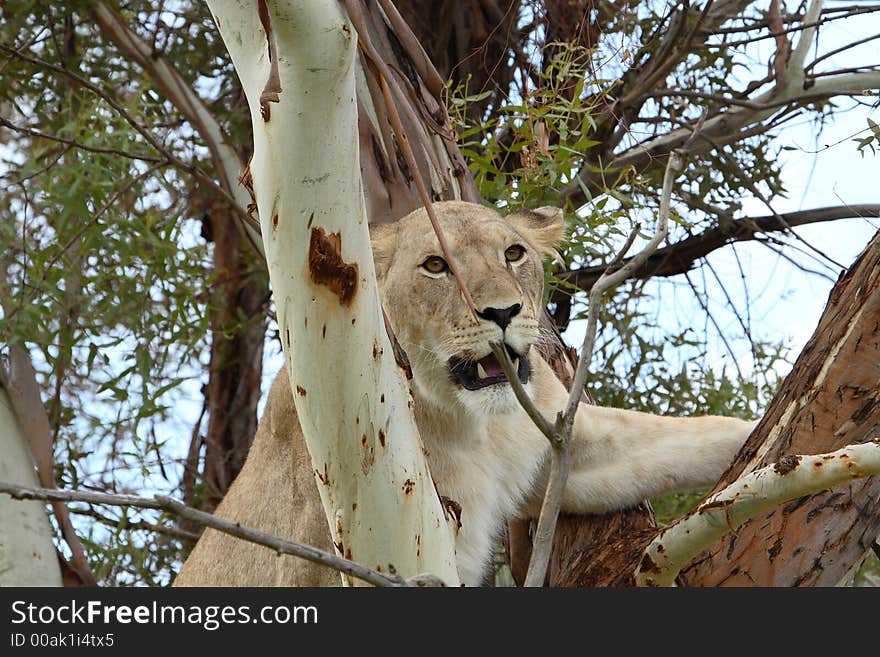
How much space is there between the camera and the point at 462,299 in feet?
9.42

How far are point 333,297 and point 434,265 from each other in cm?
99

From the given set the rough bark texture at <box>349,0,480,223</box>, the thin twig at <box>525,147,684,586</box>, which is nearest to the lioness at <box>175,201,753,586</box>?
the rough bark texture at <box>349,0,480,223</box>

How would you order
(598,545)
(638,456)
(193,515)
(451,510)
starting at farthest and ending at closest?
(638,456)
(598,545)
(451,510)
(193,515)

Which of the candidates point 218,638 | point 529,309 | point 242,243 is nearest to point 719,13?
point 529,309

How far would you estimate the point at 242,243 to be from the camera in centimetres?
632

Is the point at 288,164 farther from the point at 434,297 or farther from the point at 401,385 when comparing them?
the point at 434,297

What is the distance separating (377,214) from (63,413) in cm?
212

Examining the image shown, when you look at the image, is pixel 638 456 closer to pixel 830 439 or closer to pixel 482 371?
pixel 482 371

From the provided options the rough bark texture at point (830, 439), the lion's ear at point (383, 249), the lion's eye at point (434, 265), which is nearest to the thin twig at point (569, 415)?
the rough bark texture at point (830, 439)

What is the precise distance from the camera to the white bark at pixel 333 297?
1.87 metres

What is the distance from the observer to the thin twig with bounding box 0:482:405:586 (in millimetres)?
1554

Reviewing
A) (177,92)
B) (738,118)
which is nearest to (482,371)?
(738,118)

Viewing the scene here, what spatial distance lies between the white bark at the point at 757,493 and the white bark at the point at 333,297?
45 centimetres

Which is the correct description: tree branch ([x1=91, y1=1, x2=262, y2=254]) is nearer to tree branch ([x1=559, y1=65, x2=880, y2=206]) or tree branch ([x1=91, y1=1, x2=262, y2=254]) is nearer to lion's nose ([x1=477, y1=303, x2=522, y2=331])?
tree branch ([x1=559, y1=65, x2=880, y2=206])
